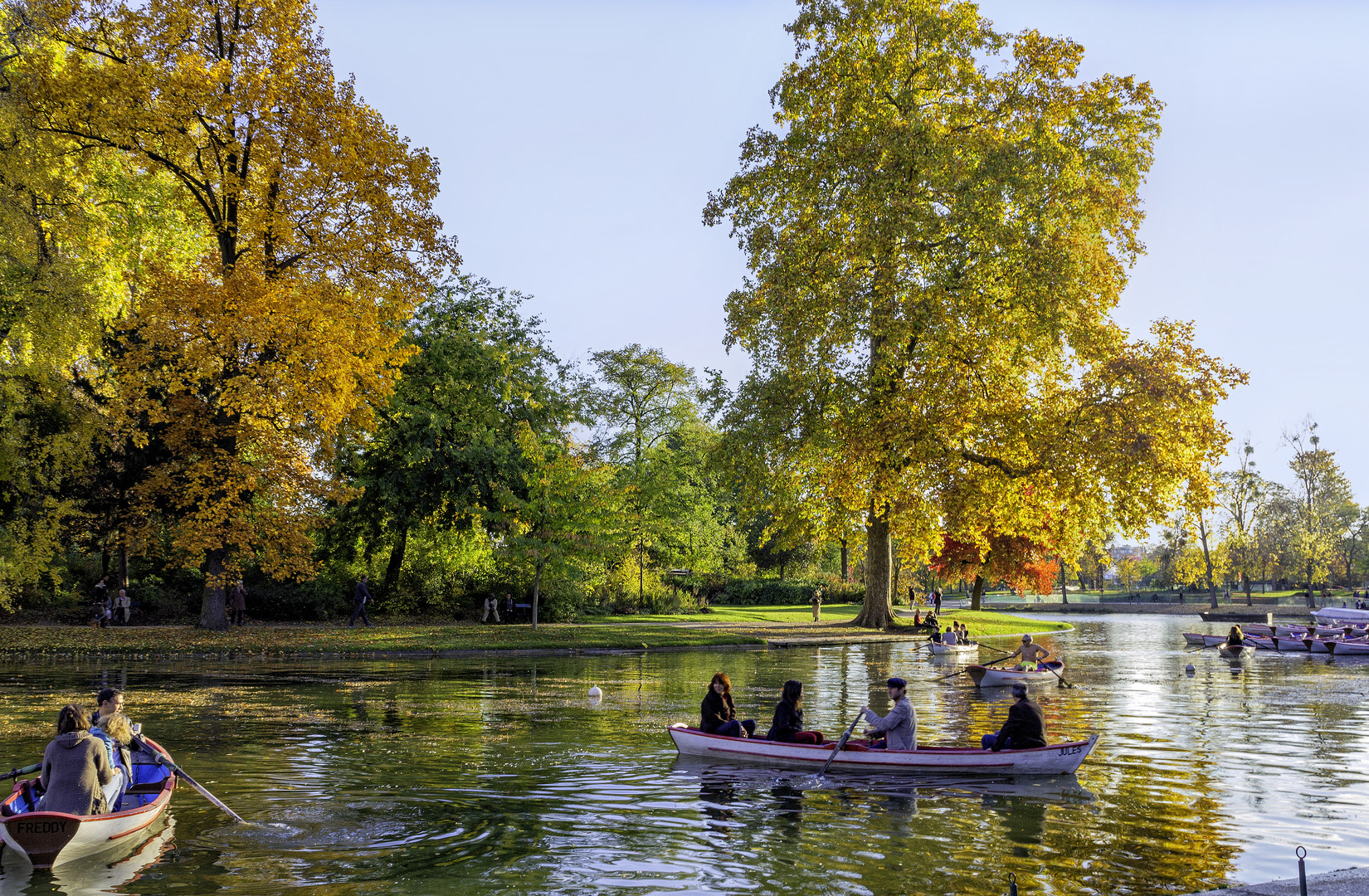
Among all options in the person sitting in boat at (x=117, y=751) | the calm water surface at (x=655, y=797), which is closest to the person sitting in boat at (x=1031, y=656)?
the calm water surface at (x=655, y=797)

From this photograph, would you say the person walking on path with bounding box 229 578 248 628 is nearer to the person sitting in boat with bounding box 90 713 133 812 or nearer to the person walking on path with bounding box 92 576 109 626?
the person walking on path with bounding box 92 576 109 626

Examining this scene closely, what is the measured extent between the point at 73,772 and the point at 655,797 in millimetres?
6615

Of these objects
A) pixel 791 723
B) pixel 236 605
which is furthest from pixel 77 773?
pixel 236 605

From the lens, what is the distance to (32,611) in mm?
36188

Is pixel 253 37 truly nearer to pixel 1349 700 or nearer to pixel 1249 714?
pixel 1249 714

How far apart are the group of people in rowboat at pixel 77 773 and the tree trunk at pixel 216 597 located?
22107 mm

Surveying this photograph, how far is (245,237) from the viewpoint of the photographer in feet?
109

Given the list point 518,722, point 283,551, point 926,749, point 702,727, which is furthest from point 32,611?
point 926,749

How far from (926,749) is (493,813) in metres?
6.41

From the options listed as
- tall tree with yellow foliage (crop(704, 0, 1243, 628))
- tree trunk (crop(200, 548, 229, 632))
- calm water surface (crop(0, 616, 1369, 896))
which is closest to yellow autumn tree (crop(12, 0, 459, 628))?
tree trunk (crop(200, 548, 229, 632))

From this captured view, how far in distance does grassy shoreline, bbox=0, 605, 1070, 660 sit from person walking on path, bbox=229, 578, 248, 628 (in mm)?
2449

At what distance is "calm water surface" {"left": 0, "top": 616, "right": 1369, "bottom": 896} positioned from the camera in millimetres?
9141

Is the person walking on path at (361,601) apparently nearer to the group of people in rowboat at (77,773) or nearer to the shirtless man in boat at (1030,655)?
the shirtless man in boat at (1030,655)

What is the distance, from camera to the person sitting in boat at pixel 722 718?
599 inches
